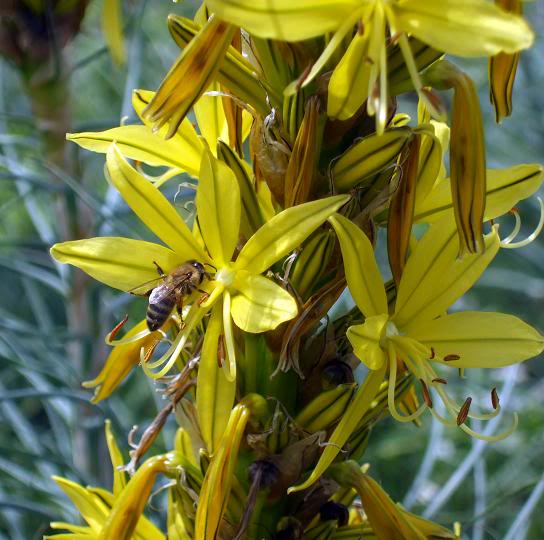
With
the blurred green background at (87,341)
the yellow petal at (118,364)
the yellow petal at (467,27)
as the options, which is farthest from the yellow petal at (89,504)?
the yellow petal at (467,27)

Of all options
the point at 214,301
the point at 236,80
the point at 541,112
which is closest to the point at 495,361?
the point at 214,301

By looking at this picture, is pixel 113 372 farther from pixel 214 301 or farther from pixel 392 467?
pixel 392 467

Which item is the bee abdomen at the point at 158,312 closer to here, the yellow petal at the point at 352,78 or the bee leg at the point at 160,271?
the bee leg at the point at 160,271

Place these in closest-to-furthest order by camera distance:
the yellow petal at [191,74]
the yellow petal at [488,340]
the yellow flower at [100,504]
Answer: the yellow petal at [191,74] → the yellow petal at [488,340] → the yellow flower at [100,504]

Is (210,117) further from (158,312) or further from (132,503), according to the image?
(132,503)

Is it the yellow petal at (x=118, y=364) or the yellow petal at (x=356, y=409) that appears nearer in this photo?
the yellow petal at (x=356, y=409)

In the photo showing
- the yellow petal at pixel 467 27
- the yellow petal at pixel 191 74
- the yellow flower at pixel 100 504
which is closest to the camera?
the yellow petal at pixel 467 27

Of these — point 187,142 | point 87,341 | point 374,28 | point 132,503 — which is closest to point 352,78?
point 374,28
